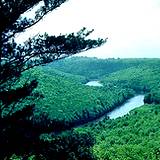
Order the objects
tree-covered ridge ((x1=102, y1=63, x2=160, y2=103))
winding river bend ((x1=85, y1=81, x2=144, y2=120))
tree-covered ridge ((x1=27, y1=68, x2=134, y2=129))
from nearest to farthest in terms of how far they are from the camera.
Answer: tree-covered ridge ((x1=27, y1=68, x2=134, y2=129)) < winding river bend ((x1=85, y1=81, x2=144, y2=120)) < tree-covered ridge ((x1=102, y1=63, x2=160, y2=103))

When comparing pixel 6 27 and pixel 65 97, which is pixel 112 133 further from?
pixel 6 27

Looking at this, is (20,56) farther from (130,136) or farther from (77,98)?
(77,98)

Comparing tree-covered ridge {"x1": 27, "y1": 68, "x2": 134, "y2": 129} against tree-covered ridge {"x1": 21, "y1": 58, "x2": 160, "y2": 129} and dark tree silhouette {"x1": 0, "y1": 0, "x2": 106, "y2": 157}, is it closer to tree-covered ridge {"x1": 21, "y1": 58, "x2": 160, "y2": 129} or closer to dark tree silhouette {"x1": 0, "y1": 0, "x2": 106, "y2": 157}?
tree-covered ridge {"x1": 21, "y1": 58, "x2": 160, "y2": 129}

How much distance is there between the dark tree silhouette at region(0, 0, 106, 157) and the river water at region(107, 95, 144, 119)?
95236mm

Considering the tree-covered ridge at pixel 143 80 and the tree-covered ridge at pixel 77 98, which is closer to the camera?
the tree-covered ridge at pixel 77 98

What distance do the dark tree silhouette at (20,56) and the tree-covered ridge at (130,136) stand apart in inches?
1599

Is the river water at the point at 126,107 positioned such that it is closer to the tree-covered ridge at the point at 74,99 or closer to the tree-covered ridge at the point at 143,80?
the tree-covered ridge at the point at 74,99

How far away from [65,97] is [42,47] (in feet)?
335

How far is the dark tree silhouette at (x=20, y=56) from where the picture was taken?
17359 mm

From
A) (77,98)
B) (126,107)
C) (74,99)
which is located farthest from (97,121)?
(126,107)

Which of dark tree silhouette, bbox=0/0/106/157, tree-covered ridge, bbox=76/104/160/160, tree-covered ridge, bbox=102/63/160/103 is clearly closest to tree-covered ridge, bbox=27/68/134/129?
tree-covered ridge, bbox=76/104/160/160

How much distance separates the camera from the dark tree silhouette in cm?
1736

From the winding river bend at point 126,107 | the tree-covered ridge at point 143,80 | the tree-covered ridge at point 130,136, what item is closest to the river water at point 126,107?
the winding river bend at point 126,107

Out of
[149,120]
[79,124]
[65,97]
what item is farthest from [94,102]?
[149,120]
